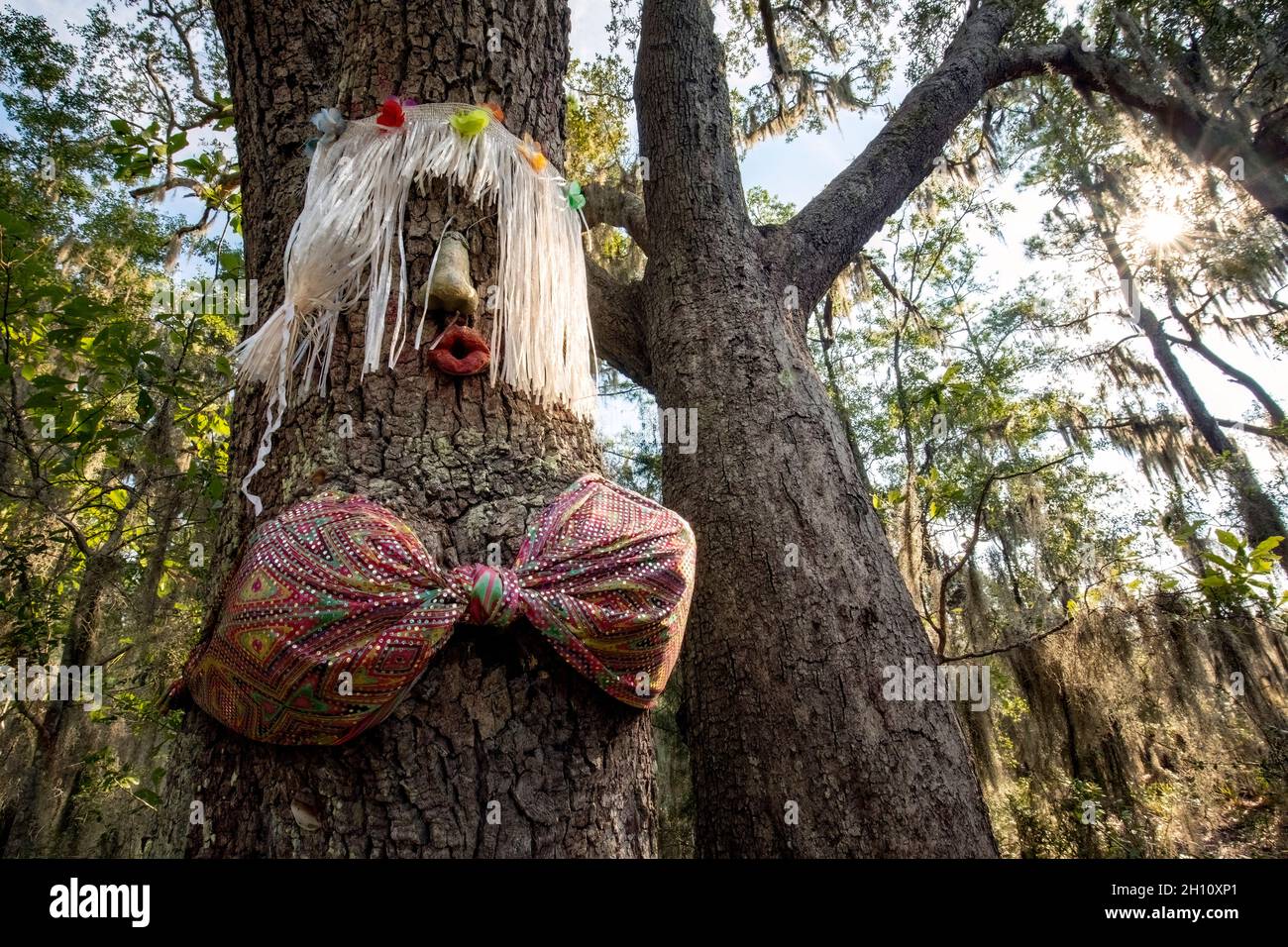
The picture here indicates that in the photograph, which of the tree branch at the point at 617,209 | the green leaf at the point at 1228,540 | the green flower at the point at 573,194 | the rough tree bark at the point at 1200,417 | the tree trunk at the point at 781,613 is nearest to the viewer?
the green flower at the point at 573,194

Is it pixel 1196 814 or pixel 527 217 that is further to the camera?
pixel 1196 814

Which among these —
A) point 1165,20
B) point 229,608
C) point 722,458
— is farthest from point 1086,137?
point 229,608

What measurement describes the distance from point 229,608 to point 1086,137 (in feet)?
28.4

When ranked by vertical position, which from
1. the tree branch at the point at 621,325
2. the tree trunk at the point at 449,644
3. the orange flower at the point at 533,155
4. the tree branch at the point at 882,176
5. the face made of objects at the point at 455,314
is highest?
the tree branch at the point at 882,176

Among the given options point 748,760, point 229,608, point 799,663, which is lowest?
point 748,760

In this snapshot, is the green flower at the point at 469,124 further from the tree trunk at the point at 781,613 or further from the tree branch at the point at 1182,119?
the tree branch at the point at 1182,119

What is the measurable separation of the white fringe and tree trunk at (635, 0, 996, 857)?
981mm

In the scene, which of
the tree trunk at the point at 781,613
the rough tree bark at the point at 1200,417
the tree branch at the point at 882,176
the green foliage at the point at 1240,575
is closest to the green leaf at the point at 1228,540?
the green foliage at the point at 1240,575

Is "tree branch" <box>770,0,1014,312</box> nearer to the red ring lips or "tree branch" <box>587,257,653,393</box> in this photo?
"tree branch" <box>587,257,653,393</box>

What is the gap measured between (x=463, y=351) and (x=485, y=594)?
1.59 ft

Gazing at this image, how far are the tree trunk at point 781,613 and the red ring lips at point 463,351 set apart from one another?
4.05ft

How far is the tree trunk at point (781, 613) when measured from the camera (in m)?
1.80

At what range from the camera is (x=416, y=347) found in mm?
1198
